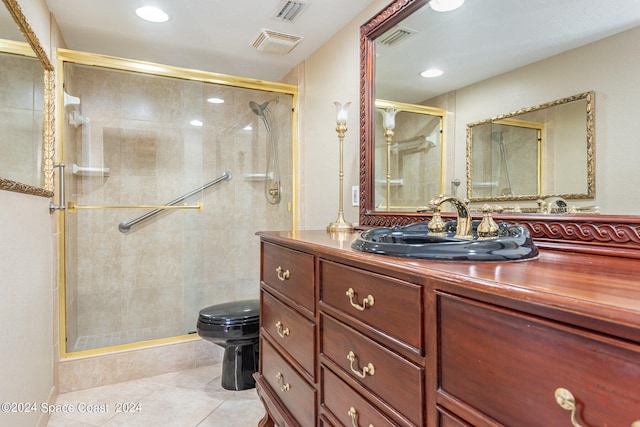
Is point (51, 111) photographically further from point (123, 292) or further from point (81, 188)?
point (123, 292)

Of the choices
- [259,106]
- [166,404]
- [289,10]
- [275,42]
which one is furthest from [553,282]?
[259,106]

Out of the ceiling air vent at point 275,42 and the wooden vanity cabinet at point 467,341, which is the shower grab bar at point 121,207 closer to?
the ceiling air vent at point 275,42

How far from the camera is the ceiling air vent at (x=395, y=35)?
1.61 m

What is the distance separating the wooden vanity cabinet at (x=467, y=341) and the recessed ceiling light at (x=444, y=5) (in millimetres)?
1000

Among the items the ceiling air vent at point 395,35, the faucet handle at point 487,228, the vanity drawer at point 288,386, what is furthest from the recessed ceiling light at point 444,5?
the vanity drawer at point 288,386

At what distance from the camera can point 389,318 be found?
2.66 ft

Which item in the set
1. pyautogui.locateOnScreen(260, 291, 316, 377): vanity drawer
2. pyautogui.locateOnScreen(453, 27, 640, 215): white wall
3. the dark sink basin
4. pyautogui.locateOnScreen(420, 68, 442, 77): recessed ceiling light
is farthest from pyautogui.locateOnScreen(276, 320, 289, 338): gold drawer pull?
pyautogui.locateOnScreen(420, 68, 442, 77): recessed ceiling light

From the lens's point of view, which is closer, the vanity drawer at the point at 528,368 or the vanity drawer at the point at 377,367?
the vanity drawer at the point at 528,368

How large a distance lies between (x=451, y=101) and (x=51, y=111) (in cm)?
196

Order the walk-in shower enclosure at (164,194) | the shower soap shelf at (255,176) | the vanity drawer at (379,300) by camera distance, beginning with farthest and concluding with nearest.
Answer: the shower soap shelf at (255,176) → the walk-in shower enclosure at (164,194) → the vanity drawer at (379,300)

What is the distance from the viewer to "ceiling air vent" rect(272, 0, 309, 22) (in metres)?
1.86

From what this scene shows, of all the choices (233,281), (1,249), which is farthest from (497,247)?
(233,281)

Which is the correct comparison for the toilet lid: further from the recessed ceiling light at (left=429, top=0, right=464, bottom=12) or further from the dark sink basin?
the recessed ceiling light at (left=429, top=0, right=464, bottom=12)

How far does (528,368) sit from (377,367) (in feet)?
1.29
